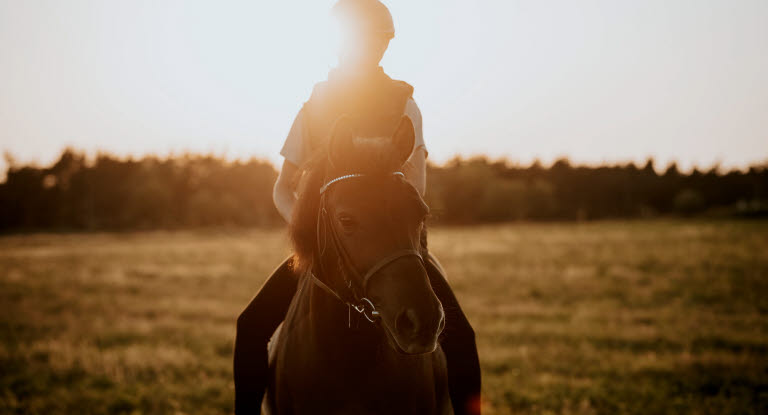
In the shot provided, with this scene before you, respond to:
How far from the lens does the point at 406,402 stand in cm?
248

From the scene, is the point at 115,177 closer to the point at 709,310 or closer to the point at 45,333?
the point at 45,333

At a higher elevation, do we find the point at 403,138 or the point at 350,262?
the point at 403,138

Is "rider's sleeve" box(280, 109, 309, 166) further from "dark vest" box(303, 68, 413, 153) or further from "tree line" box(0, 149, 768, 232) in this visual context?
"tree line" box(0, 149, 768, 232)

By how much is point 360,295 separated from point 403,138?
2.54ft

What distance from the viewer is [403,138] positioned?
217cm

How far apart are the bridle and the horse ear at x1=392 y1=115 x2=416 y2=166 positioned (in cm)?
10

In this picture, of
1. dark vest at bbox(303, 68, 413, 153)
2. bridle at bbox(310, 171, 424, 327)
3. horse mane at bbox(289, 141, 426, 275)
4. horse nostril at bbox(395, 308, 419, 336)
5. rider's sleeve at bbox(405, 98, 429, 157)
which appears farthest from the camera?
rider's sleeve at bbox(405, 98, 429, 157)

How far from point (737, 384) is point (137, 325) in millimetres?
13049

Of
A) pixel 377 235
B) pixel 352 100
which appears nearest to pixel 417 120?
pixel 352 100

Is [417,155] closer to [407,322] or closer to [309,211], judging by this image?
[309,211]

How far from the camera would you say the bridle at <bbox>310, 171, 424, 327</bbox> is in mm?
1963

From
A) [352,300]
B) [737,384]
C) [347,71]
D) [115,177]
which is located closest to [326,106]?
[347,71]

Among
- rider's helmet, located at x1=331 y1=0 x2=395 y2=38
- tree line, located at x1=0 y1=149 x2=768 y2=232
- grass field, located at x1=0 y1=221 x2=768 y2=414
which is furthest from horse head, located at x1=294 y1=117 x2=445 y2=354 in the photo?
tree line, located at x1=0 y1=149 x2=768 y2=232

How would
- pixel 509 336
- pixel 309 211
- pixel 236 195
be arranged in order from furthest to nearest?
pixel 236 195 → pixel 509 336 → pixel 309 211
